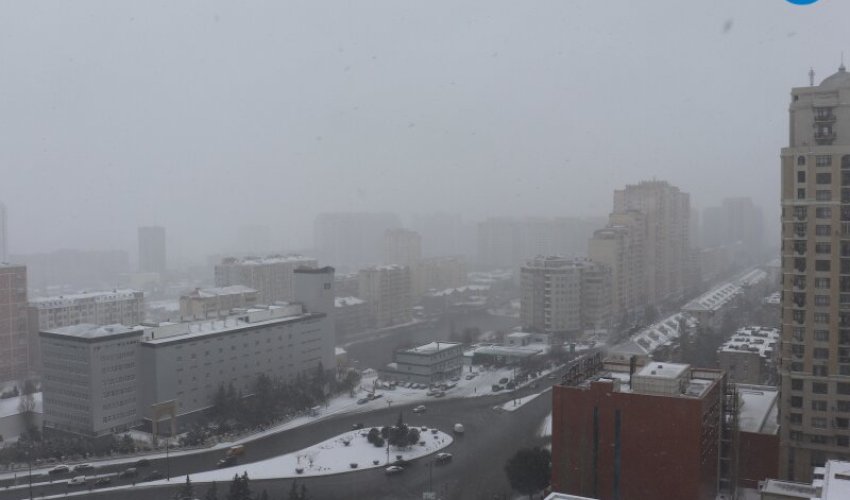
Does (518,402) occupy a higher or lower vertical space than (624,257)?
lower

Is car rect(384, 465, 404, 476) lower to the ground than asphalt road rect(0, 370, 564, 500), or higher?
higher

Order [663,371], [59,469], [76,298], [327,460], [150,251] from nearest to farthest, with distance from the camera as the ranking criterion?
1. [663,371]
2. [59,469]
3. [327,460]
4. [76,298]
5. [150,251]

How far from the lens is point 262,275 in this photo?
59.8 feet

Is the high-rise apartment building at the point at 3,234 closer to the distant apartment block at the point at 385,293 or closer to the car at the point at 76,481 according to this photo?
the distant apartment block at the point at 385,293

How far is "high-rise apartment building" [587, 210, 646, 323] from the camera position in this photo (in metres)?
16.7

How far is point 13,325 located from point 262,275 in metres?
6.55

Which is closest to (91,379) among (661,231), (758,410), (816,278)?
(758,410)

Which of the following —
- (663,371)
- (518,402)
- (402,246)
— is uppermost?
(402,246)

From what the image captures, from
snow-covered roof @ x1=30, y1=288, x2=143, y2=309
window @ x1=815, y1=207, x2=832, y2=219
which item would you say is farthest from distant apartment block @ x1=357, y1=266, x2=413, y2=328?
window @ x1=815, y1=207, x2=832, y2=219

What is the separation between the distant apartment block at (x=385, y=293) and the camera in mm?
18359

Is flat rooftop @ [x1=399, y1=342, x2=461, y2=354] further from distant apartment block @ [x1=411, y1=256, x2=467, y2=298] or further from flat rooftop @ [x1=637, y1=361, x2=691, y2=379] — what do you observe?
distant apartment block @ [x1=411, y1=256, x2=467, y2=298]

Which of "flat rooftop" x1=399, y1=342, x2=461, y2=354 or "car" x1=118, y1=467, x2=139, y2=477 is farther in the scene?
"flat rooftop" x1=399, y1=342, x2=461, y2=354

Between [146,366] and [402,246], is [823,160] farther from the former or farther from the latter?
[402,246]

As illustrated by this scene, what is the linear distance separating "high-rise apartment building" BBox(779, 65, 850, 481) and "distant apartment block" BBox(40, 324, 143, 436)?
7.10 m
